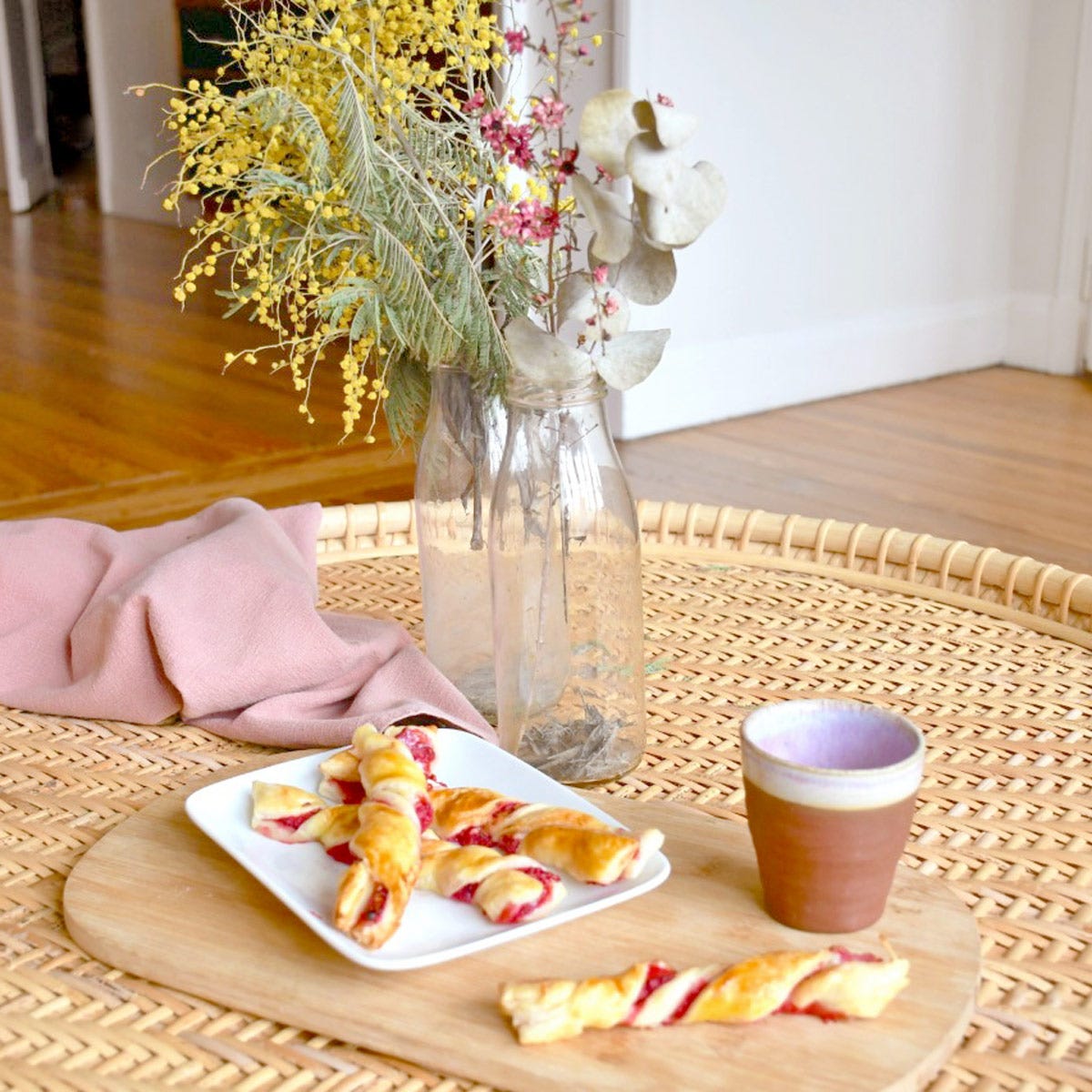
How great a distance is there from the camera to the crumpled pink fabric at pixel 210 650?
92cm

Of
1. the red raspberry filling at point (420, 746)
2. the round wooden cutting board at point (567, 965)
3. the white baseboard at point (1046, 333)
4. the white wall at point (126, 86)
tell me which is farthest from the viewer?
the white wall at point (126, 86)

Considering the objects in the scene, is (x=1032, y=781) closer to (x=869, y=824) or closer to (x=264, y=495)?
(x=869, y=824)

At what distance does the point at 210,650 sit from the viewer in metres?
0.95

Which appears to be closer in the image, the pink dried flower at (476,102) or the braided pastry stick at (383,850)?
the braided pastry stick at (383,850)

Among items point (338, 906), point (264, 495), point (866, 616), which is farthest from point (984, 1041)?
point (264, 495)

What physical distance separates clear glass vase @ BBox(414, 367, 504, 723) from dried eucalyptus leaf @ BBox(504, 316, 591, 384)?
0.14m

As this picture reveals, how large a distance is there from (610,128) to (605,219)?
0.13 ft

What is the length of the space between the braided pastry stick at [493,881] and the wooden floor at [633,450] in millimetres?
1823

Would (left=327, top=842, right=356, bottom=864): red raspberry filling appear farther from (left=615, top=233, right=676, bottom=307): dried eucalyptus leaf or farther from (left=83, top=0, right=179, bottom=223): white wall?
(left=83, top=0, right=179, bottom=223): white wall

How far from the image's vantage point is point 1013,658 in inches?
40.2

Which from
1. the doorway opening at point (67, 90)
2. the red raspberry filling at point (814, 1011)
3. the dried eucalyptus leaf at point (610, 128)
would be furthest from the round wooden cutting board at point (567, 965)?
the doorway opening at point (67, 90)

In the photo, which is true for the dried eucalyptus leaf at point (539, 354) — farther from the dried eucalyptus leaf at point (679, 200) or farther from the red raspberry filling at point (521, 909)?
the red raspberry filling at point (521, 909)

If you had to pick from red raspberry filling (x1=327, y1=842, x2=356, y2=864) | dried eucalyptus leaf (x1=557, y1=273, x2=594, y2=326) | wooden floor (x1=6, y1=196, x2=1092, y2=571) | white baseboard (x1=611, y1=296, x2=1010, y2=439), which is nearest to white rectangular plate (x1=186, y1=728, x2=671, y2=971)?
red raspberry filling (x1=327, y1=842, x2=356, y2=864)

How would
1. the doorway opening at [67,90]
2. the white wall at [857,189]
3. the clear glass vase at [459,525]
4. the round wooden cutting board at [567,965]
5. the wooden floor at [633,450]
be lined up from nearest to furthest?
the round wooden cutting board at [567,965], the clear glass vase at [459,525], the wooden floor at [633,450], the white wall at [857,189], the doorway opening at [67,90]
